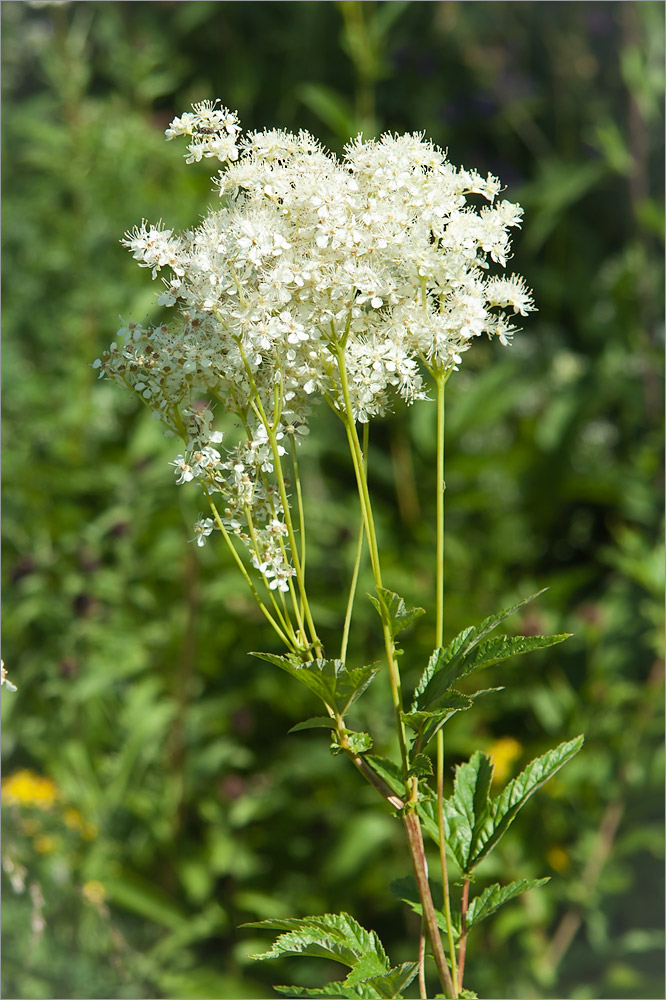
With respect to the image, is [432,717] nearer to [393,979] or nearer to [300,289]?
[393,979]

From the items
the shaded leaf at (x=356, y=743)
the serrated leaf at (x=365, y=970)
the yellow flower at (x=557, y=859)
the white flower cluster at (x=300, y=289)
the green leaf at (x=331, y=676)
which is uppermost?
the white flower cluster at (x=300, y=289)

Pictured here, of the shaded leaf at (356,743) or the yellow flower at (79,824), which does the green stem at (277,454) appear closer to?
the shaded leaf at (356,743)

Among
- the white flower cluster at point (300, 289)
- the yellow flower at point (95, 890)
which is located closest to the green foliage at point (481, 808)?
the white flower cluster at point (300, 289)

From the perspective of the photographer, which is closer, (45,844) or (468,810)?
(468,810)

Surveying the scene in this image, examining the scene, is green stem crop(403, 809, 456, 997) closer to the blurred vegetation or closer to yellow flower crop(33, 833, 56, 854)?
the blurred vegetation

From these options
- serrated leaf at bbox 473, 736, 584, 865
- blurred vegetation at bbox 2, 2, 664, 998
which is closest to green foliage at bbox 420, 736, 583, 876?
serrated leaf at bbox 473, 736, 584, 865

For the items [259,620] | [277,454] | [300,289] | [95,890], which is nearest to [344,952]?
[277,454]

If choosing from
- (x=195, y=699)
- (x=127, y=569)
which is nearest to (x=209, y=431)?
(x=127, y=569)
